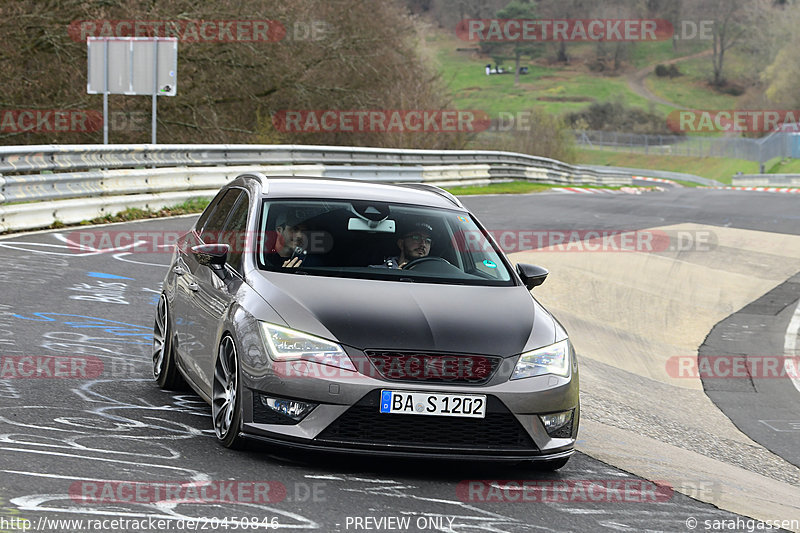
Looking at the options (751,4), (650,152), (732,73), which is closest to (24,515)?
(650,152)

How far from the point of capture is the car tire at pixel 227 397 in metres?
5.90

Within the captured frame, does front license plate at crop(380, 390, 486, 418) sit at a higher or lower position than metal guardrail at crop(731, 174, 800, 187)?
higher

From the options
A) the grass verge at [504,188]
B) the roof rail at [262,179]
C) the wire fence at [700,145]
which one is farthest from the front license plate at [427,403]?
the wire fence at [700,145]

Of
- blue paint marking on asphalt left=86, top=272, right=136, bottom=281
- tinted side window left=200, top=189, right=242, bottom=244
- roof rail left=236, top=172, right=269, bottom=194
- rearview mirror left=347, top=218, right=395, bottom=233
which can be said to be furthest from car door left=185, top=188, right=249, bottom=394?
blue paint marking on asphalt left=86, top=272, right=136, bottom=281

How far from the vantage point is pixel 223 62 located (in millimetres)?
29922

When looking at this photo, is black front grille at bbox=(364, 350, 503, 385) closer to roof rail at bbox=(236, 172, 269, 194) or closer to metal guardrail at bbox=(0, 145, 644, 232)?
roof rail at bbox=(236, 172, 269, 194)

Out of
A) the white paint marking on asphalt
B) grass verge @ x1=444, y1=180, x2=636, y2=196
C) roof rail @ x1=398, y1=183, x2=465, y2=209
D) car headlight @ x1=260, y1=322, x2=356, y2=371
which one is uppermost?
roof rail @ x1=398, y1=183, x2=465, y2=209

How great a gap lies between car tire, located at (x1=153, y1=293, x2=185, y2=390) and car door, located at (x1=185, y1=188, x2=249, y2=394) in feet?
1.45

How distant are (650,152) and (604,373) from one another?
91.6m

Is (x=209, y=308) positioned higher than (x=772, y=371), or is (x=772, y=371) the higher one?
(x=209, y=308)

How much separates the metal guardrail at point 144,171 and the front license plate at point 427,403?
36.8 ft

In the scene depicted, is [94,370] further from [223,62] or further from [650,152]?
[650,152]

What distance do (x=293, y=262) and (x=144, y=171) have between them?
13.5 meters

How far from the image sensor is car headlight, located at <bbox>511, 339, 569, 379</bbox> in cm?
590
